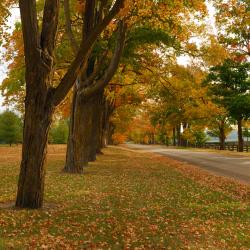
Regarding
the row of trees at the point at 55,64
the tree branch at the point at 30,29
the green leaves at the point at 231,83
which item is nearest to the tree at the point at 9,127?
the green leaves at the point at 231,83

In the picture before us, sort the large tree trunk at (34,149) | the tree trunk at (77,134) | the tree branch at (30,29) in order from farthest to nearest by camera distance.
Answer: the tree trunk at (77,134) → the large tree trunk at (34,149) → the tree branch at (30,29)

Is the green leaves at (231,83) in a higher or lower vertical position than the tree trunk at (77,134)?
higher

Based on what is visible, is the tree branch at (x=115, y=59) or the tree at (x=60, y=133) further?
the tree at (x=60, y=133)

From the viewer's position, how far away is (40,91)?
914 centimetres

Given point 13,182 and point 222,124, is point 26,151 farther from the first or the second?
point 222,124

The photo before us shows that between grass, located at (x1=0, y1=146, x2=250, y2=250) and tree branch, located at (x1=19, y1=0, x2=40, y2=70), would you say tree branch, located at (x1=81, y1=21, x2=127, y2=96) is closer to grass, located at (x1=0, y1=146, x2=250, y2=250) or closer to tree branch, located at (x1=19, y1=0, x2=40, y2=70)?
grass, located at (x1=0, y1=146, x2=250, y2=250)

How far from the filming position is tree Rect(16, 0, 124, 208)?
9070 mm

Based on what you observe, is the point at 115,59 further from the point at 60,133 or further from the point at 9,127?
the point at 60,133

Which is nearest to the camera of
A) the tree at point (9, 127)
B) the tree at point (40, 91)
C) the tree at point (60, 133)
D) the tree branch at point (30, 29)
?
the tree branch at point (30, 29)

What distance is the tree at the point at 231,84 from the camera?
38.7 m

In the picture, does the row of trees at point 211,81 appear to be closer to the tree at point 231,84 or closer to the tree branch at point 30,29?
the tree at point 231,84

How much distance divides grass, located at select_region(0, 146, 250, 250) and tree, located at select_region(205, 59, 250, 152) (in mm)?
24823

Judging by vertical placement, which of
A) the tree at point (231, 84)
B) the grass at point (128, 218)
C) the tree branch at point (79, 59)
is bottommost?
the grass at point (128, 218)

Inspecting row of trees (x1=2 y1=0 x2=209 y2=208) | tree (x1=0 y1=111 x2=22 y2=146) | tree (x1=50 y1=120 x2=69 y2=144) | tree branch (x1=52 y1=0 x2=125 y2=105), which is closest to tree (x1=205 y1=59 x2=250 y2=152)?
row of trees (x1=2 y1=0 x2=209 y2=208)
